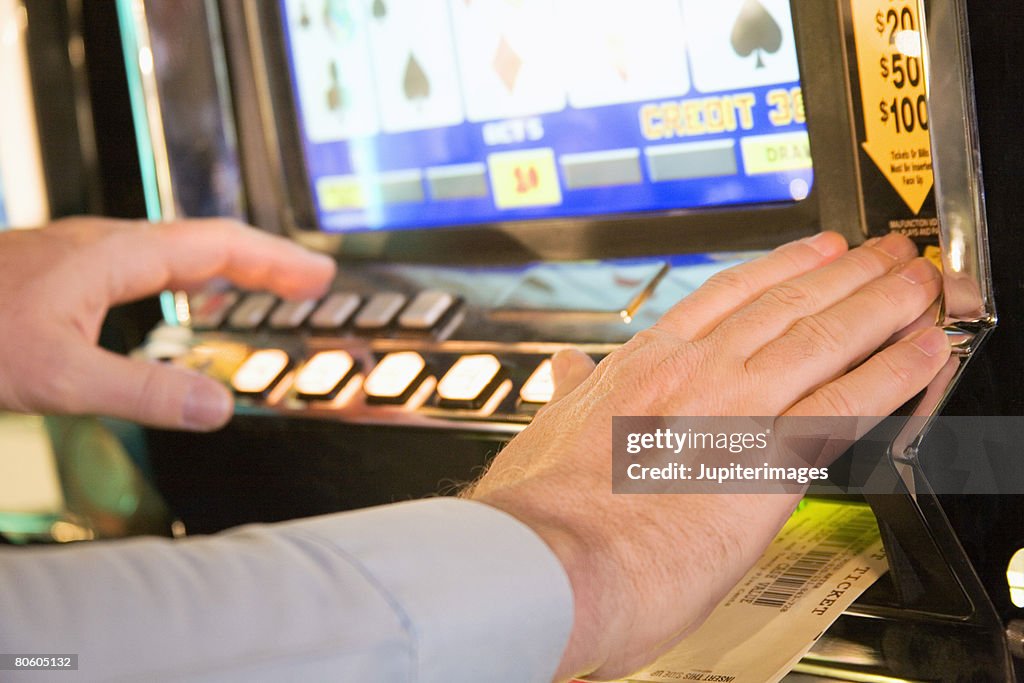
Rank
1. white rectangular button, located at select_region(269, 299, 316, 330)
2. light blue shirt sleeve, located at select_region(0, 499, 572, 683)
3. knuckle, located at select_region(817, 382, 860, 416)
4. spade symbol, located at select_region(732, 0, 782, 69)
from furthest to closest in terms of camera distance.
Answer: white rectangular button, located at select_region(269, 299, 316, 330) < spade symbol, located at select_region(732, 0, 782, 69) < knuckle, located at select_region(817, 382, 860, 416) < light blue shirt sleeve, located at select_region(0, 499, 572, 683)

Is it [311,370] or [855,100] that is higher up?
[855,100]

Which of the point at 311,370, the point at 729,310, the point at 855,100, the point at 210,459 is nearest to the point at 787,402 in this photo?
the point at 729,310

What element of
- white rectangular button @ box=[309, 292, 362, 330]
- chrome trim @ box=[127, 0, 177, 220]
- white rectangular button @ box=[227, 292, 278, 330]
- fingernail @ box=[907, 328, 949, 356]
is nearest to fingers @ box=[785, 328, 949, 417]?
fingernail @ box=[907, 328, 949, 356]

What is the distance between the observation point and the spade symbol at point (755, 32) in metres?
0.87

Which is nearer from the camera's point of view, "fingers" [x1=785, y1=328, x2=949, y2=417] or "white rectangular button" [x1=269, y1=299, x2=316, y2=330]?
"fingers" [x1=785, y1=328, x2=949, y2=417]

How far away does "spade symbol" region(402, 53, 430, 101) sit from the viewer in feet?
3.59

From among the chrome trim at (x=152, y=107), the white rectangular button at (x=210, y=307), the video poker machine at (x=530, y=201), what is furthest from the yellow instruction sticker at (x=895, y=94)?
the chrome trim at (x=152, y=107)

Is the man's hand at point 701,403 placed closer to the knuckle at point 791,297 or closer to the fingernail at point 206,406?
the knuckle at point 791,297

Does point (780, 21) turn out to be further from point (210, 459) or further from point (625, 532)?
point (210, 459)

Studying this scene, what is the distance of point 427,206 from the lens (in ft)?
3.69

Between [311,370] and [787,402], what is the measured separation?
0.51 meters

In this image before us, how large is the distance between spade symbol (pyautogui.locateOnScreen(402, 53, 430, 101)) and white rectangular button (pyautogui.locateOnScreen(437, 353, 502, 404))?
0.30 meters

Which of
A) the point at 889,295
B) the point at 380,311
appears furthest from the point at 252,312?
the point at 889,295

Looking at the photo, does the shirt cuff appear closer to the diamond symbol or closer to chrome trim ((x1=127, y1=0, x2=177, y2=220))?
the diamond symbol
